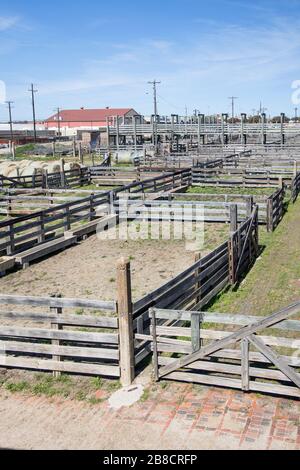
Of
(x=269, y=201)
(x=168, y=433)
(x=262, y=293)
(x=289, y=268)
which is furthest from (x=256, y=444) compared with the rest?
(x=269, y=201)

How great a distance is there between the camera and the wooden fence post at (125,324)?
6137 mm

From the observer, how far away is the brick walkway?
5098 mm

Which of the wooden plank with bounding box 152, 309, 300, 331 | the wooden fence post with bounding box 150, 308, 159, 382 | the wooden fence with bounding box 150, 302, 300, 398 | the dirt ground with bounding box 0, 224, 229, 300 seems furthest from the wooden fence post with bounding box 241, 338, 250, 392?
the dirt ground with bounding box 0, 224, 229, 300

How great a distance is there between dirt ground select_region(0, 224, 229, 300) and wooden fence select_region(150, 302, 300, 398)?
3.24 metres

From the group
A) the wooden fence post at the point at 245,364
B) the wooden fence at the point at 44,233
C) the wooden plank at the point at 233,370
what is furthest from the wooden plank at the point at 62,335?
the wooden fence at the point at 44,233

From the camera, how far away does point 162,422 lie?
5461 mm

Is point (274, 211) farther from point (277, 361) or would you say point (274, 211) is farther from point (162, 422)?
point (162, 422)

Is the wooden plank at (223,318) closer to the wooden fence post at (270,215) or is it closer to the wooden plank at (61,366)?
the wooden plank at (61,366)

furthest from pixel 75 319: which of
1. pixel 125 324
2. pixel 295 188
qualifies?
pixel 295 188

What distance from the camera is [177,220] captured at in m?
17.2

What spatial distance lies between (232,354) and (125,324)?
52.2 inches

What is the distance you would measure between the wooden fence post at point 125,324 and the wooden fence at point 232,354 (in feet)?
0.99

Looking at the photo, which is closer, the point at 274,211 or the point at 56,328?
the point at 56,328

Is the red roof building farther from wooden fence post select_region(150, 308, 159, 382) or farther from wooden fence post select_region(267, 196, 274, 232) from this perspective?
wooden fence post select_region(150, 308, 159, 382)
